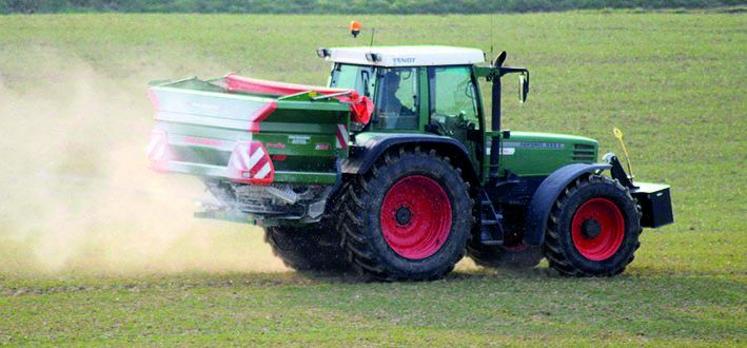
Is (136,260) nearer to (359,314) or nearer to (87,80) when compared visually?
(359,314)

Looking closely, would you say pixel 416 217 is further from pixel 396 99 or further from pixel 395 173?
pixel 396 99

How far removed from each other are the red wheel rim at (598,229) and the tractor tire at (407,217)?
153 centimetres

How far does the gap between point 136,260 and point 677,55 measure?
22.5m

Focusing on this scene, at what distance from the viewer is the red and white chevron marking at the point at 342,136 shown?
591 inches

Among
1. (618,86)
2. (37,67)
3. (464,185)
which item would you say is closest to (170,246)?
(464,185)

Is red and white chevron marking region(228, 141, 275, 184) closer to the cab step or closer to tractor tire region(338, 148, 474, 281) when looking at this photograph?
tractor tire region(338, 148, 474, 281)

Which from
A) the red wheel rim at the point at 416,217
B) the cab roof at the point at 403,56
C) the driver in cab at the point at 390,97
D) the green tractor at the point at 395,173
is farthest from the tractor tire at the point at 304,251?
the cab roof at the point at 403,56

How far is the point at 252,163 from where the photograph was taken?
14602mm

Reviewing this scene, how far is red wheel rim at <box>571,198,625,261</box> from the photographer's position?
16.8 m

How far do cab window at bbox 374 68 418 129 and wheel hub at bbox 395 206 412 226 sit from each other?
88 centimetres

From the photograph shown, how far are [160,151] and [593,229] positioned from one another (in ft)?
16.2

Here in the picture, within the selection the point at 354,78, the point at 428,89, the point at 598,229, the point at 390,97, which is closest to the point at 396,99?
the point at 390,97

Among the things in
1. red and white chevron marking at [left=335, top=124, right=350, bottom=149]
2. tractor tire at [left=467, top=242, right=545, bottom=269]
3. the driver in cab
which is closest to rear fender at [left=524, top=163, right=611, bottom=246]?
tractor tire at [left=467, top=242, right=545, bottom=269]

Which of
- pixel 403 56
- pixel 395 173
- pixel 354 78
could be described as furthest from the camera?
pixel 354 78
